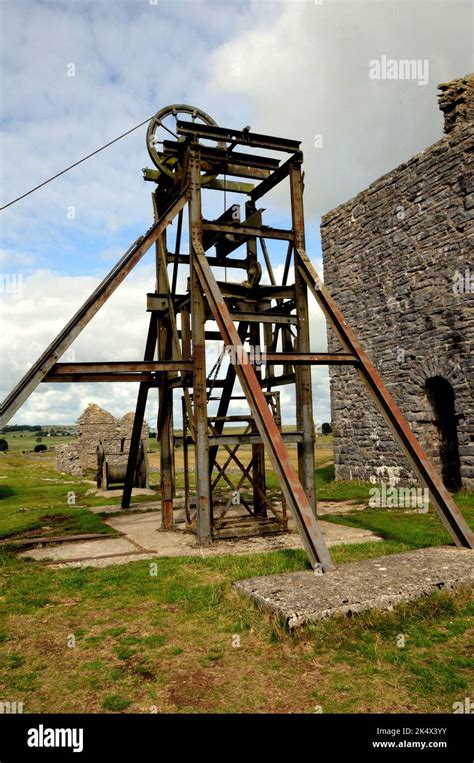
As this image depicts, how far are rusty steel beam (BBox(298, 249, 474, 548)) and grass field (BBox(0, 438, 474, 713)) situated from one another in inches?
53.9

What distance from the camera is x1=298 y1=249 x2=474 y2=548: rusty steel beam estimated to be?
6.45 meters

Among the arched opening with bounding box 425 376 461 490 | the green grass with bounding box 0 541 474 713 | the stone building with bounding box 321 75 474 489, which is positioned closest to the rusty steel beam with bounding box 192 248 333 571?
the green grass with bounding box 0 541 474 713

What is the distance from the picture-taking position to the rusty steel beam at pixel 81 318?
692cm

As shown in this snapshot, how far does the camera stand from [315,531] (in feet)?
18.8

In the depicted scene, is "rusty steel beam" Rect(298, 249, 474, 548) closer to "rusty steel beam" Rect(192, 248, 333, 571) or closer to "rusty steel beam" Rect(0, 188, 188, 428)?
"rusty steel beam" Rect(192, 248, 333, 571)

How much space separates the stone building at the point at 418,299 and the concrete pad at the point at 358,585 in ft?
23.5

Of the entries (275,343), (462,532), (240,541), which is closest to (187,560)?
(240,541)

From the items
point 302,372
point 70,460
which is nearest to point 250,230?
point 302,372

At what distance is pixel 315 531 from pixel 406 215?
10.7m

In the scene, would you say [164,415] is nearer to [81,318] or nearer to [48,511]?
[81,318]

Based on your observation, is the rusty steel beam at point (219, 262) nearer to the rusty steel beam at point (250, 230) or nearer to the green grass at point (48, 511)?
the rusty steel beam at point (250, 230)

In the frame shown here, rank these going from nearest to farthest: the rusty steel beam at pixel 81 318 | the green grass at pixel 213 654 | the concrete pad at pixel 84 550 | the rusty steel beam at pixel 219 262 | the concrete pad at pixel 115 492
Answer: the green grass at pixel 213 654
the rusty steel beam at pixel 81 318
the concrete pad at pixel 84 550
the rusty steel beam at pixel 219 262
the concrete pad at pixel 115 492

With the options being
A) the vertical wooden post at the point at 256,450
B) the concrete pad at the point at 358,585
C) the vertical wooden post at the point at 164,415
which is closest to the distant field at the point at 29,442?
the vertical wooden post at the point at 164,415
